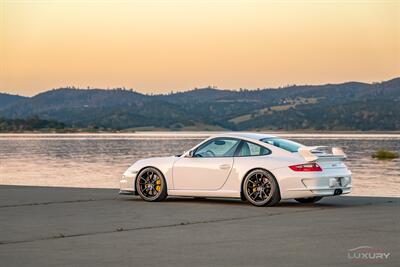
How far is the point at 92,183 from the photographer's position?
39.9 metres

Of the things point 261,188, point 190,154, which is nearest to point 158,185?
point 190,154

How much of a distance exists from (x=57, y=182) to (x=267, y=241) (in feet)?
95.6

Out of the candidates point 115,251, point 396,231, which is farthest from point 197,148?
point 115,251

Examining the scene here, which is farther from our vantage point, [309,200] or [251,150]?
[309,200]

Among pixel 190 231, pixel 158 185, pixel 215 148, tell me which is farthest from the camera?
pixel 158 185

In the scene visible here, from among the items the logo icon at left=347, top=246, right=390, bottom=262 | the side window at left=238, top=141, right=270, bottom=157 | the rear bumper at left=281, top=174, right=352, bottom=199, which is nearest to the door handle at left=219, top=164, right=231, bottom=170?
the side window at left=238, top=141, right=270, bottom=157

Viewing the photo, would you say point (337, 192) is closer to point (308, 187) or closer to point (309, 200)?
point (308, 187)

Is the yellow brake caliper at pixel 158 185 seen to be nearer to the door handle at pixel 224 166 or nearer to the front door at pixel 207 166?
the front door at pixel 207 166

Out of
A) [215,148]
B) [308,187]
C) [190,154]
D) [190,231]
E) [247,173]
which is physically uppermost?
[215,148]

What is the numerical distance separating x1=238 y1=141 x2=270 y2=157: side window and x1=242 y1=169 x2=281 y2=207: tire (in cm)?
49

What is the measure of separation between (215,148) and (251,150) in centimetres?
89

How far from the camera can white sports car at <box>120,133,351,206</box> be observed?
60.3 ft

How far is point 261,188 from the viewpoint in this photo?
18609 millimetres

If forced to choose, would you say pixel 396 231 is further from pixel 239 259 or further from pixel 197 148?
pixel 197 148
